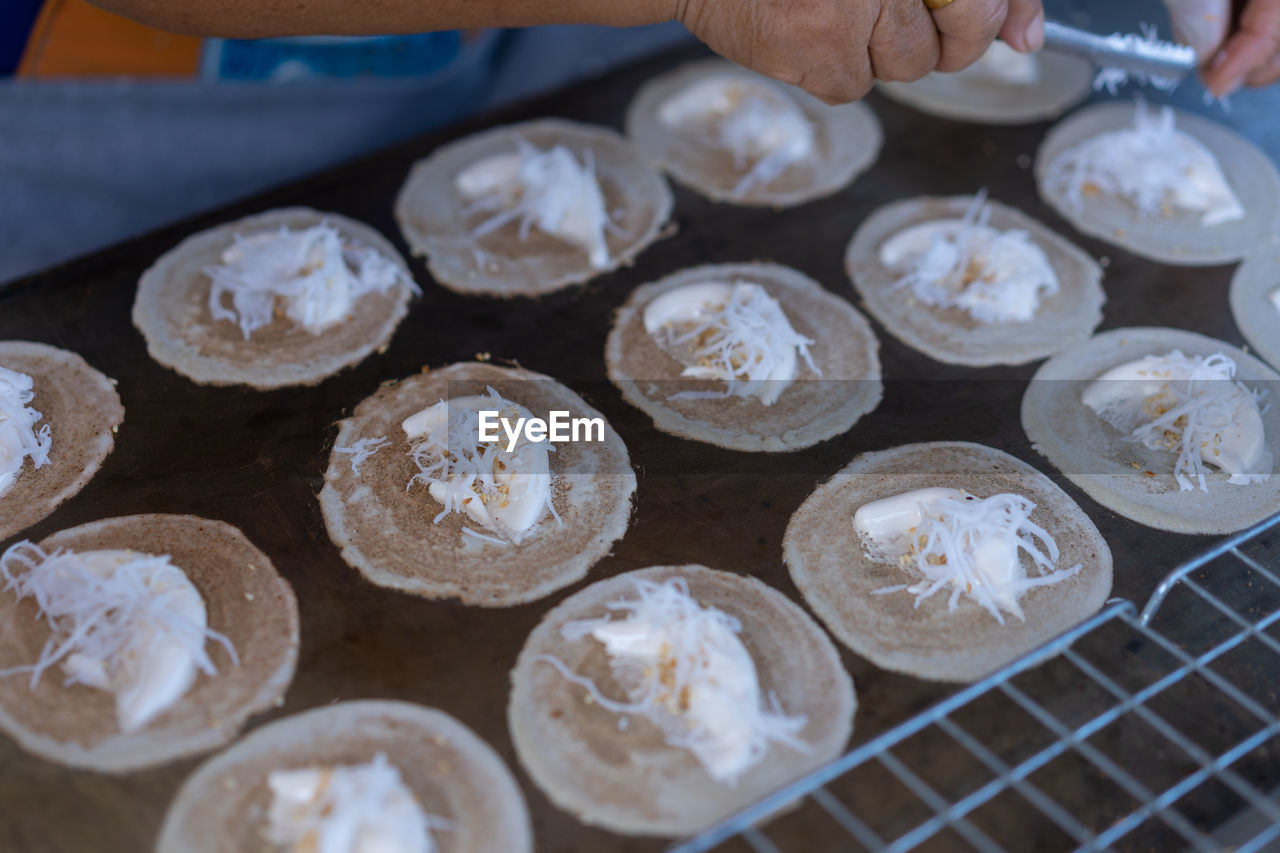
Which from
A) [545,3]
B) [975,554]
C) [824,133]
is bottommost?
[975,554]

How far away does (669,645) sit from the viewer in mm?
1433

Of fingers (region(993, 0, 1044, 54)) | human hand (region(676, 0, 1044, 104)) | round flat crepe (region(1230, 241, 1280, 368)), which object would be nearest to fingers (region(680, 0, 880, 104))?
human hand (region(676, 0, 1044, 104))

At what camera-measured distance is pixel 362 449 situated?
171 centimetres

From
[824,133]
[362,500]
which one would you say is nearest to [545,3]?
[824,133]

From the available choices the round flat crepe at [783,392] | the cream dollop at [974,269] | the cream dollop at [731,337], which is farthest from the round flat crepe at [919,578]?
the cream dollop at [974,269]

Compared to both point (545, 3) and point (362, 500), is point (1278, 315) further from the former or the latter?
point (362, 500)

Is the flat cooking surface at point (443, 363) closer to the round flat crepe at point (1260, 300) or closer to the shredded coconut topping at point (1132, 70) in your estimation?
the round flat crepe at point (1260, 300)

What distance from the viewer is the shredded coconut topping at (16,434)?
164 centimetres

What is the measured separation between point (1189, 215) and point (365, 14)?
5.73 feet

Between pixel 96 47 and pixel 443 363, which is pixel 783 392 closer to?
pixel 443 363

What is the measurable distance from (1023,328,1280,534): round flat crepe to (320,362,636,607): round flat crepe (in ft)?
2.50

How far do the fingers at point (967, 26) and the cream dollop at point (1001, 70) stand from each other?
0.73m

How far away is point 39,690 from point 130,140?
1.67 meters

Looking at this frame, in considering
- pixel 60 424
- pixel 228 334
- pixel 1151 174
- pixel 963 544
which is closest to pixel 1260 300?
pixel 1151 174
